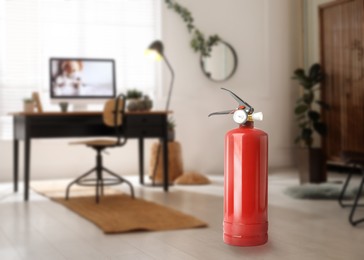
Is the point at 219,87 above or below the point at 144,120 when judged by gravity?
above

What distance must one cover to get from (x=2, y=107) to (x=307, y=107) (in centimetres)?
305

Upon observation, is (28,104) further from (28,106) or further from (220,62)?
(220,62)

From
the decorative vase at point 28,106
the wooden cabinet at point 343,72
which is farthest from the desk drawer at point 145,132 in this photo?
the wooden cabinet at point 343,72

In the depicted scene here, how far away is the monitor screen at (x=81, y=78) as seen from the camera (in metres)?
5.30

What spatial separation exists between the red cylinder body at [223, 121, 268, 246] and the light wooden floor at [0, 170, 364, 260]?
0.41ft

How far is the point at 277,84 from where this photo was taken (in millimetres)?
7266

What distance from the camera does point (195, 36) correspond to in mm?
6820

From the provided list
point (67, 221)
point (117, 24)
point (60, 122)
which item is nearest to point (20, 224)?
point (67, 221)

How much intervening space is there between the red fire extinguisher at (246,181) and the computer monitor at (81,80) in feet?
8.82

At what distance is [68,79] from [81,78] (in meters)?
0.11

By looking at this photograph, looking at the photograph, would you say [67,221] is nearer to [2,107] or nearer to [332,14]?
[2,107]

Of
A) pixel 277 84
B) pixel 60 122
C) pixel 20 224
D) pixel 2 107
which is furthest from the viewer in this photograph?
pixel 277 84

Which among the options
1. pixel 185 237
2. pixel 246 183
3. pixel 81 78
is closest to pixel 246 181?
pixel 246 183

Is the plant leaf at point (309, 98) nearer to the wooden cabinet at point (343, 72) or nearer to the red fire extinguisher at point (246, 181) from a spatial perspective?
the wooden cabinet at point (343, 72)
